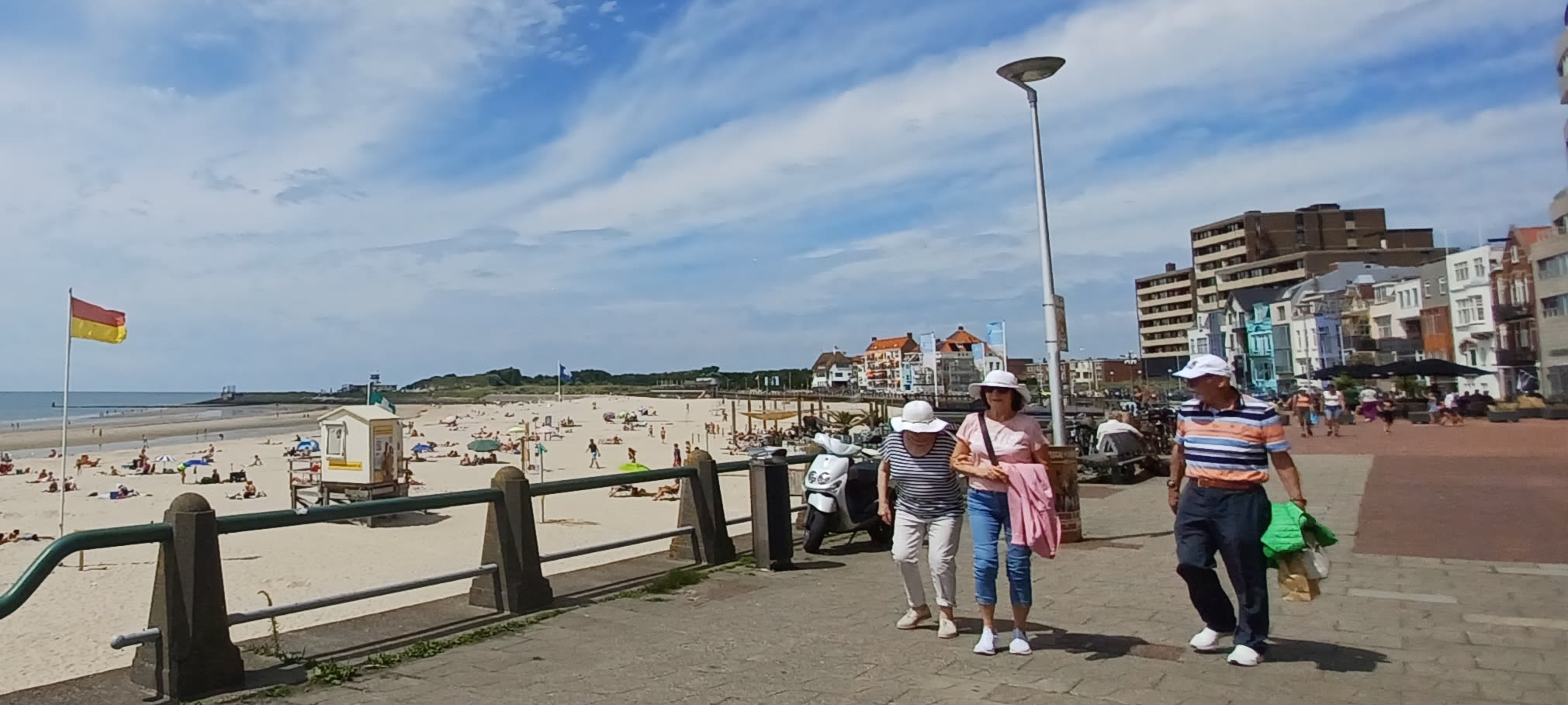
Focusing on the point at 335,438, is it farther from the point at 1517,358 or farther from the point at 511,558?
the point at 1517,358

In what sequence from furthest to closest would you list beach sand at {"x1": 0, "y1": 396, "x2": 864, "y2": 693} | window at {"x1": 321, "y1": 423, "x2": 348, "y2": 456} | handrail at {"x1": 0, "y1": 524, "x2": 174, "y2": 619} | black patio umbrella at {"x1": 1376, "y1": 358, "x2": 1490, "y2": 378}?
black patio umbrella at {"x1": 1376, "y1": 358, "x2": 1490, "y2": 378} < window at {"x1": 321, "y1": 423, "x2": 348, "y2": 456} < beach sand at {"x1": 0, "y1": 396, "x2": 864, "y2": 693} < handrail at {"x1": 0, "y1": 524, "x2": 174, "y2": 619}

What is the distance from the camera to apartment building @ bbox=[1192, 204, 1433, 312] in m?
90.6

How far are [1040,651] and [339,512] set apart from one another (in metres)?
3.93

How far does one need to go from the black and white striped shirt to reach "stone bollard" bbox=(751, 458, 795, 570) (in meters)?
2.51

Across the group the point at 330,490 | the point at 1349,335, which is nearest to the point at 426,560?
the point at 330,490

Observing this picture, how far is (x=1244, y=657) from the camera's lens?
188 inches

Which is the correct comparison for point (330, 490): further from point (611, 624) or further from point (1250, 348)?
point (1250, 348)

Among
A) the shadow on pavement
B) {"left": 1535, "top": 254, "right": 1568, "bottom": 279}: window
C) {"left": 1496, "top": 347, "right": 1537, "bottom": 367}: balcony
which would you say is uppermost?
{"left": 1535, "top": 254, "right": 1568, "bottom": 279}: window

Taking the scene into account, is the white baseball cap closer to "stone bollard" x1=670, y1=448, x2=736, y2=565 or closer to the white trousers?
the white trousers

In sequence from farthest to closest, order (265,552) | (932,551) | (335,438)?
(335,438) → (265,552) → (932,551)

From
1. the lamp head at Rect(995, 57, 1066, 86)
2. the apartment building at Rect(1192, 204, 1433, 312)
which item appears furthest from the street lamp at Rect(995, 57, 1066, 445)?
the apartment building at Rect(1192, 204, 1433, 312)

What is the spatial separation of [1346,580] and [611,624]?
533 centimetres

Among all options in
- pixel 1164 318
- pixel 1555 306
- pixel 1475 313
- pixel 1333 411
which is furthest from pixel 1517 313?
pixel 1164 318

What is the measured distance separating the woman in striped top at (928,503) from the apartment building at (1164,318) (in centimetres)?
11101
